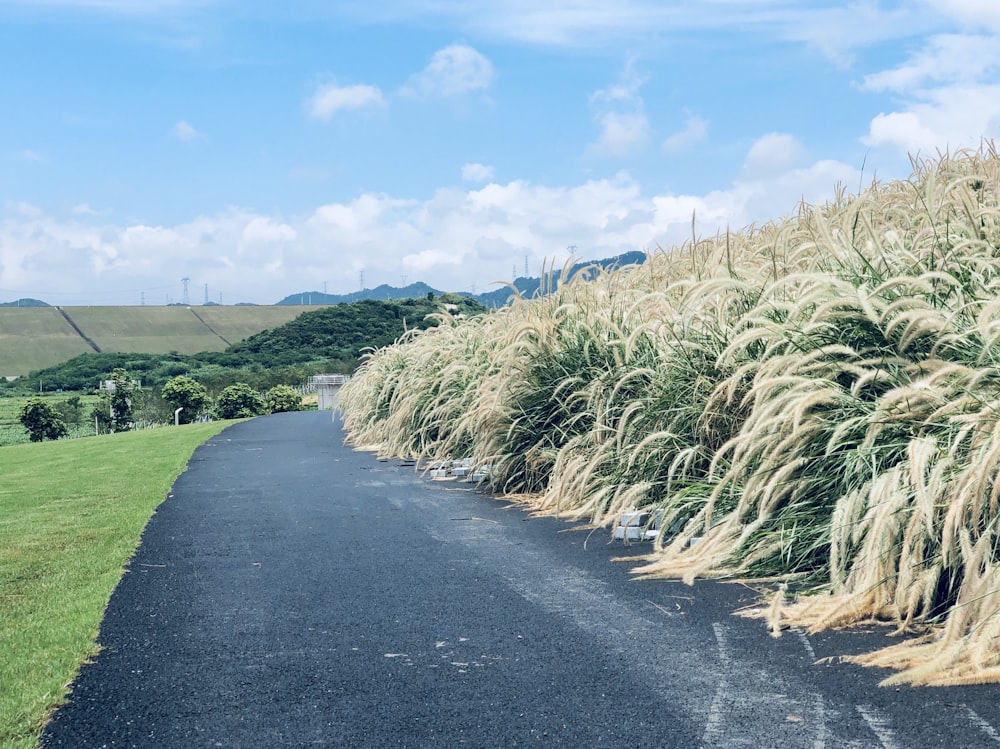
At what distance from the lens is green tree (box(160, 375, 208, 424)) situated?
41.6 m

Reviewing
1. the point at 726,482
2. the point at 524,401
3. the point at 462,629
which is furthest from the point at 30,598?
the point at 524,401

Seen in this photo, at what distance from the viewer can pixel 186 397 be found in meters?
41.8

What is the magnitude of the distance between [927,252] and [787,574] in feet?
7.66

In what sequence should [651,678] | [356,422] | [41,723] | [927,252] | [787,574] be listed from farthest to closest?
[356,422] < [927,252] < [787,574] < [651,678] < [41,723]

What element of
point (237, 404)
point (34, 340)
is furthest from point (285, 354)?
point (34, 340)

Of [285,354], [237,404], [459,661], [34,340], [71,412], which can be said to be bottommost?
[71,412]

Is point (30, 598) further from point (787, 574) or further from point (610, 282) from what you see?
point (610, 282)

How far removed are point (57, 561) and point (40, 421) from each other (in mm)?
42275

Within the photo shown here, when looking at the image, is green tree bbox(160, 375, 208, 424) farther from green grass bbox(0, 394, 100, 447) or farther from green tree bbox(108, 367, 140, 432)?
green tree bbox(108, 367, 140, 432)

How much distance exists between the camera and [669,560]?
549cm

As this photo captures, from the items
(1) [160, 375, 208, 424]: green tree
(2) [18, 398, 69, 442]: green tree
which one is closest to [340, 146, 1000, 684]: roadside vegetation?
(1) [160, 375, 208, 424]: green tree

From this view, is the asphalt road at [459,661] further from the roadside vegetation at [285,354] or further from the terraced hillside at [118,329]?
the terraced hillside at [118,329]

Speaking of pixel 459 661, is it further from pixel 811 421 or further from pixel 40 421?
pixel 40 421

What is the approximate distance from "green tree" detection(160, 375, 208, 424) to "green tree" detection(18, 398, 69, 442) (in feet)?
21.6
